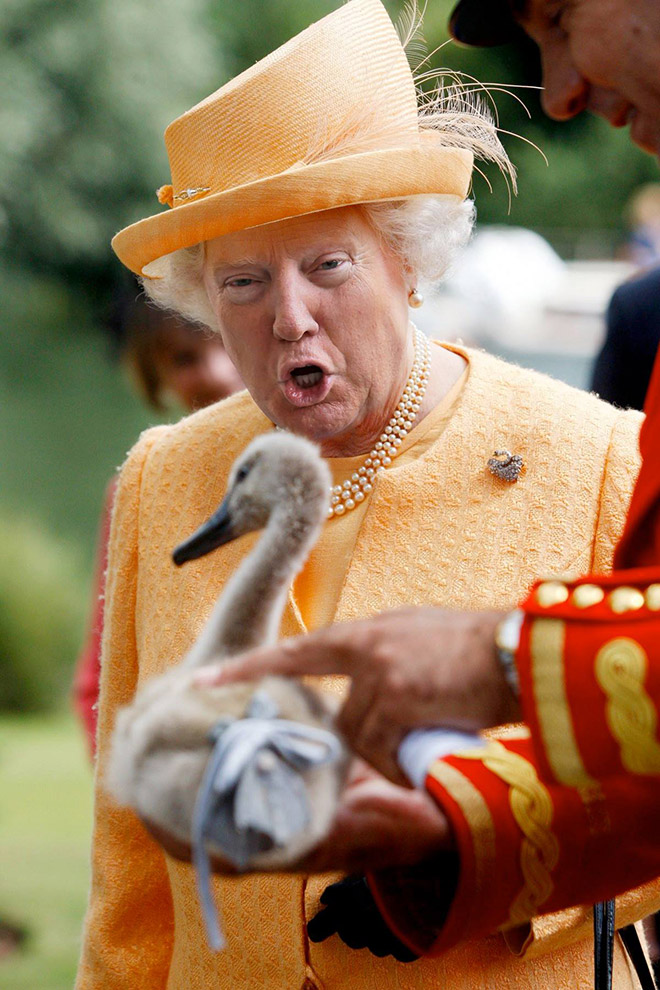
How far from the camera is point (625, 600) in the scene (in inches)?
47.6

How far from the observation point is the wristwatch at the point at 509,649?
47.7 inches

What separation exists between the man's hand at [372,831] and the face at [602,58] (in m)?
0.91

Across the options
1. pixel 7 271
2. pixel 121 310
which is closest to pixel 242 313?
pixel 121 310

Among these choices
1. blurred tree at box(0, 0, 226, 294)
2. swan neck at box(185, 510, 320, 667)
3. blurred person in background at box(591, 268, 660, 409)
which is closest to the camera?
swan neck at box(185, 510, 320, 667)

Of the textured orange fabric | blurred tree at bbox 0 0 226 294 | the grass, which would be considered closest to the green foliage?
the grass

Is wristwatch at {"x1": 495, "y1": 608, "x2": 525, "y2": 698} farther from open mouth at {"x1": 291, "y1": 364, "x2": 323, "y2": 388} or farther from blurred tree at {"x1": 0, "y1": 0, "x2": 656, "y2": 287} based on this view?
blurred tree at {"x1": 0, "y1": 0, "x2": 656, "y2": 287}

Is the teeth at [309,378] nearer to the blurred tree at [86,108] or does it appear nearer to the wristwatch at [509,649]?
the wristwatch at [509,649]

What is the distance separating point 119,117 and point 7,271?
6.74 feet

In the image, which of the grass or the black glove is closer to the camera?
the black glove

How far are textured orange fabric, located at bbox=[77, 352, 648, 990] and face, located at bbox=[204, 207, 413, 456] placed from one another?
185 millimetres

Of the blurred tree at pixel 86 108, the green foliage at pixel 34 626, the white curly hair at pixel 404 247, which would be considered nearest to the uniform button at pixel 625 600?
the white curly hair at pixel 404 247

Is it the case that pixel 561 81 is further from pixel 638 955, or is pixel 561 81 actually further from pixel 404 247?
pixel 638 955

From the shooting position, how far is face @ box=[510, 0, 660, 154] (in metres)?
1.43

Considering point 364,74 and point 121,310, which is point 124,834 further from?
point 121,310
